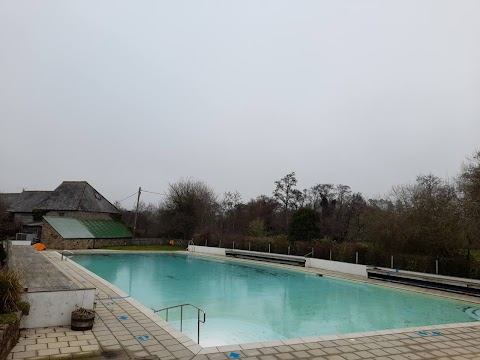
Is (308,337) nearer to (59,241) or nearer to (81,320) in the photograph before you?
(81,320)

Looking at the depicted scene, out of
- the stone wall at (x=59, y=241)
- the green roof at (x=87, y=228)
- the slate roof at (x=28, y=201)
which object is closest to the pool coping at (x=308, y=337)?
the stone wall at (x=59, y=241)

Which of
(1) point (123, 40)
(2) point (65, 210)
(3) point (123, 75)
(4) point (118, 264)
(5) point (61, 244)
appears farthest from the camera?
(2) point (65, 210)

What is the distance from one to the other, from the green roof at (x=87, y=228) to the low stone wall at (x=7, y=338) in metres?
22.3

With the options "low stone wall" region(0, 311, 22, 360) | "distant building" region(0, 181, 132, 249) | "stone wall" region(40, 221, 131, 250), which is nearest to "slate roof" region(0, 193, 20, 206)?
"distant building" region(0, 181, 132, 249)

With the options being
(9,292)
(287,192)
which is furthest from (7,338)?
(287,192)

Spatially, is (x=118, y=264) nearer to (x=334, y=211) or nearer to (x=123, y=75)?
(x=123, y=75)

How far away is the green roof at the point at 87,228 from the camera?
84.1ft

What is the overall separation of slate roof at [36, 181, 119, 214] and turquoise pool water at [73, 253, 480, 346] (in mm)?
13483

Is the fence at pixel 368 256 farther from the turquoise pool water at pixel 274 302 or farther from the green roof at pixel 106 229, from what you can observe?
the green roof at pixel 106 229

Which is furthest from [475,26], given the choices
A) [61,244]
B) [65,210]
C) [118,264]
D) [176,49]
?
[65,210]

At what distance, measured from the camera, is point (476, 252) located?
43.9ft

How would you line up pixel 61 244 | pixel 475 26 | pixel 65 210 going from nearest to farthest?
pixel 475 26 → pixel 61 244 → pixel 65 210

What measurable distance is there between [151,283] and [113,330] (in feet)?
28.3

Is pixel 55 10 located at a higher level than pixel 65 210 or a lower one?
higher
